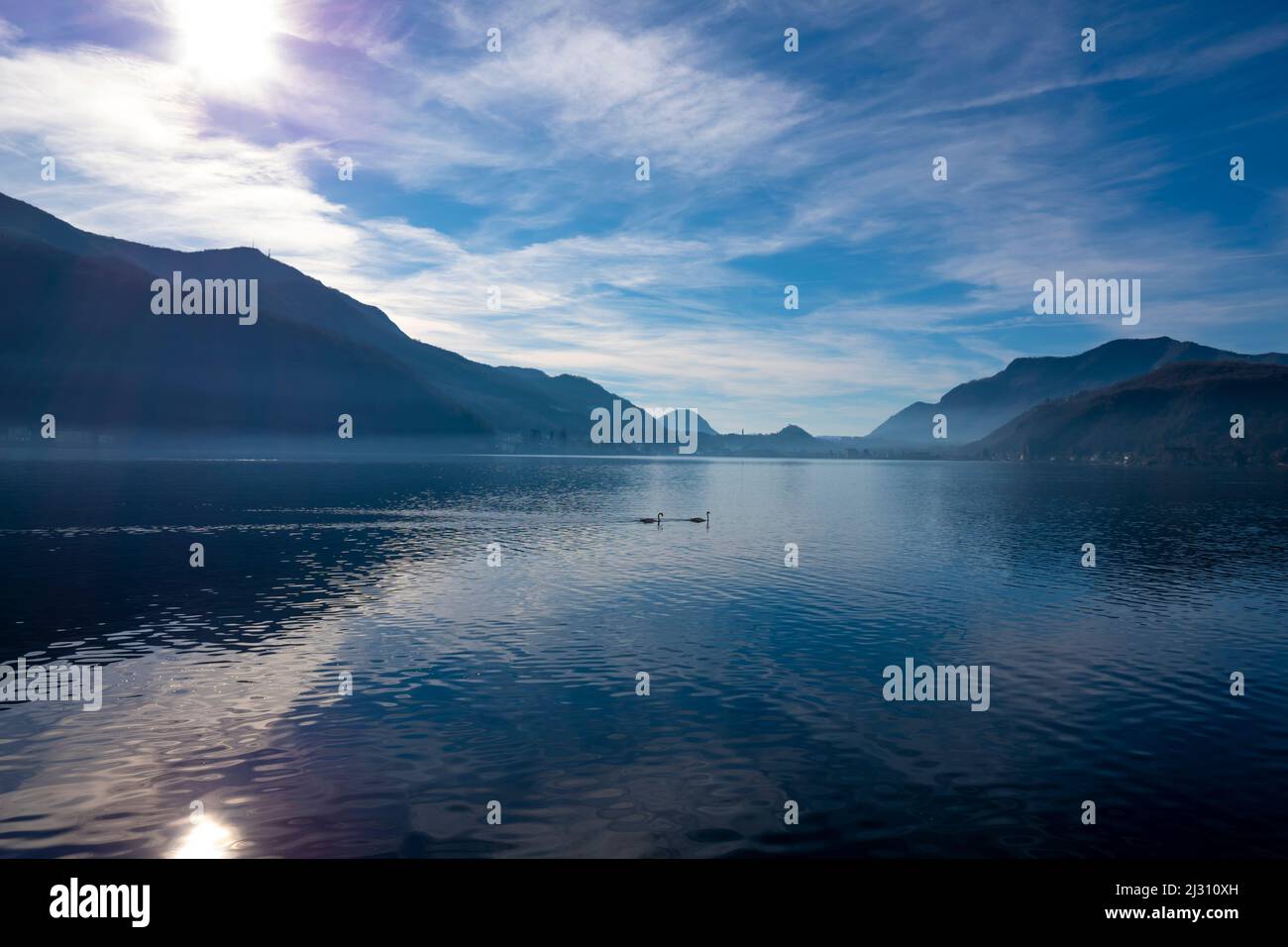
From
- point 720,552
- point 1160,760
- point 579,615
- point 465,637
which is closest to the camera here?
point 1160,760

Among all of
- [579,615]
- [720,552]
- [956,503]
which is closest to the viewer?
[579,615]

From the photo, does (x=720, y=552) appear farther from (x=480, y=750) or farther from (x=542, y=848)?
(x=542, y=848)

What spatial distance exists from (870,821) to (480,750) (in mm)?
13012

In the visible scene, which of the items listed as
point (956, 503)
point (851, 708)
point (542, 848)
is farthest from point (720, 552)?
point (956, 503)

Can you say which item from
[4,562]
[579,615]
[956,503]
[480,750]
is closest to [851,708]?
[480,750]

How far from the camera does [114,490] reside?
146375mm

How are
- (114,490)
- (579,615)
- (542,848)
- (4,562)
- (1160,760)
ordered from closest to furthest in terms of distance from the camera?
(542,848), (1160,760), (579,615), (4,562), (114,490)

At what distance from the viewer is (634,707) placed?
3084cm

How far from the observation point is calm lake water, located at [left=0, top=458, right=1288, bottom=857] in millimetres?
20609

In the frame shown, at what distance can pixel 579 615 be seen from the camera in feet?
159

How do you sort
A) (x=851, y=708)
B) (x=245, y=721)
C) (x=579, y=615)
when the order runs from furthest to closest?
1. (x=579, y=615)
2. (x=851, y=708)
3. (x=245, y=721)

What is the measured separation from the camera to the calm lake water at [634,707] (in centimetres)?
2061

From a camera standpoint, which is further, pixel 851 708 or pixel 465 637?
pixel 465 637

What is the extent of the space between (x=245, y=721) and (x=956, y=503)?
154450mm
